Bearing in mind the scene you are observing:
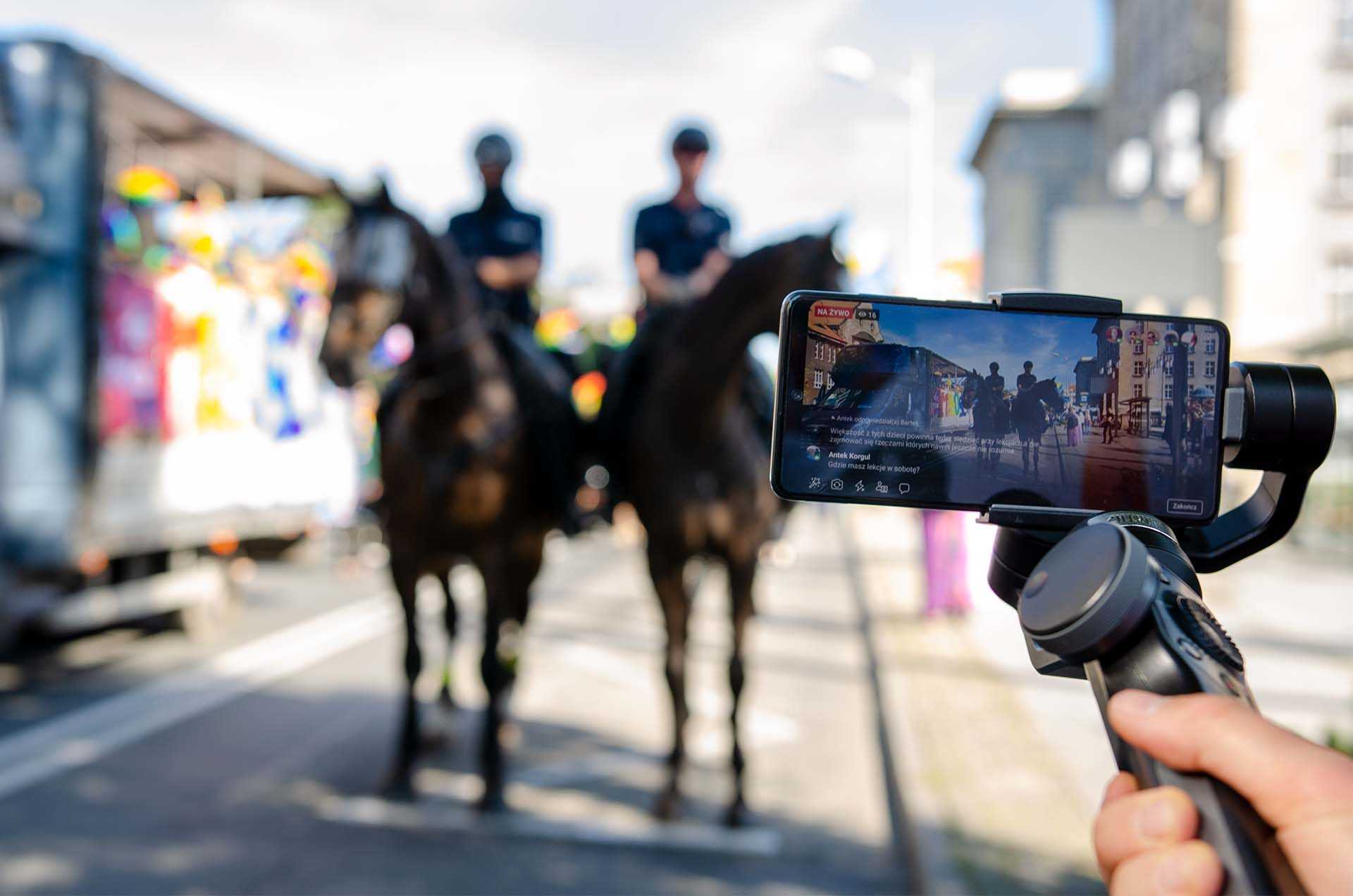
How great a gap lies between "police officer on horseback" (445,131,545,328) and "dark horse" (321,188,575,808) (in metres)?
0.47

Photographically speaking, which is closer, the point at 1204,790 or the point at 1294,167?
the point at 1204,790

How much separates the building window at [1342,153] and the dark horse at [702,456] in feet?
95.4

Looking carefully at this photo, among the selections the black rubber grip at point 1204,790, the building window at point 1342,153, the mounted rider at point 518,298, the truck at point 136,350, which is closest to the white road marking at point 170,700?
the truck at point 136,350

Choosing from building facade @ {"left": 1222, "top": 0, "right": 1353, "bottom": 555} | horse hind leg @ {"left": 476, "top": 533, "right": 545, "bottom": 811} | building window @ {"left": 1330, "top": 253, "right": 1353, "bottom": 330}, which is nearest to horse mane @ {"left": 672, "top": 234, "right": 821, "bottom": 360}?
horse hind leg @ {"left": 476, "top": 533, "right": 545, "bottom": 811}

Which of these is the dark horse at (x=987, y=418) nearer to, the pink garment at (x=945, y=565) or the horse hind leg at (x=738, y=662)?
the horse hind leg at (x=738, y=662)

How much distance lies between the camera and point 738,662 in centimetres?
547

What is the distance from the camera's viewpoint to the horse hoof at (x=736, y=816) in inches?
203

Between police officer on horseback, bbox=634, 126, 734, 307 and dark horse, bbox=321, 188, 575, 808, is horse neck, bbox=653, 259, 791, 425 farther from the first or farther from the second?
dark horse, bbox=321, 188, 575, 808

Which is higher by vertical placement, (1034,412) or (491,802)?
(1034,412)

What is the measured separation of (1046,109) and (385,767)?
5141 centimetres

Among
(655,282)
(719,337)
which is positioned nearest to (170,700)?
(655,282)

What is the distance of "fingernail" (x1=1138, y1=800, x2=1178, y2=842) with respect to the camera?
84cm

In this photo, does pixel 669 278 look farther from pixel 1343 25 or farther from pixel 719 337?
pixel 1343 25

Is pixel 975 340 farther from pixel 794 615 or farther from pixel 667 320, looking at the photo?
pixel 794 615
